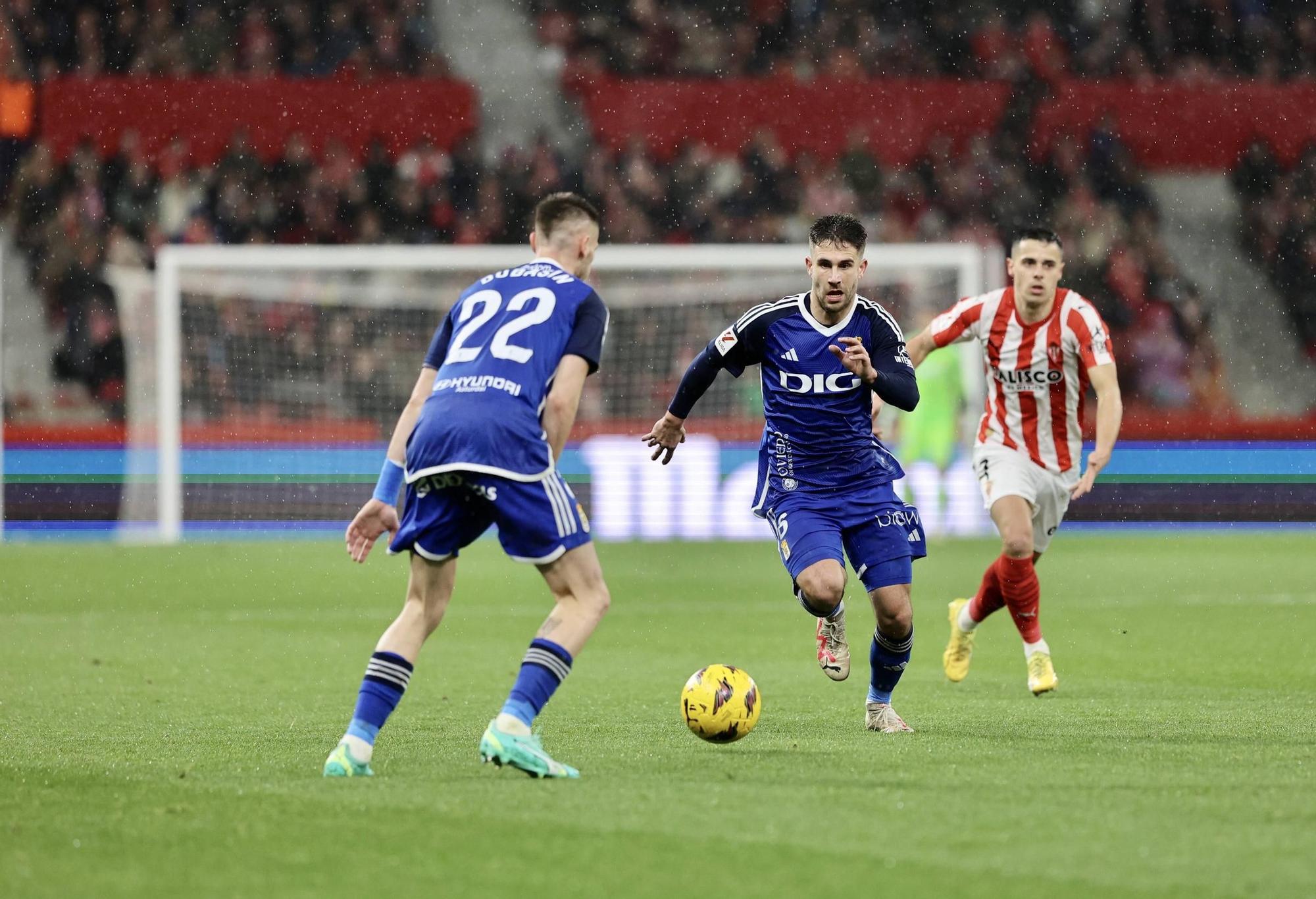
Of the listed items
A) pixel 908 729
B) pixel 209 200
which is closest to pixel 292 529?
pixel 209 200

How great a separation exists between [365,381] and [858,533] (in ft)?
46.9

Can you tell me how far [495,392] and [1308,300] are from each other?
21960 millimetres

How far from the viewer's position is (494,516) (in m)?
5.70

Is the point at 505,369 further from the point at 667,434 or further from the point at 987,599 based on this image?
the point at 987,599

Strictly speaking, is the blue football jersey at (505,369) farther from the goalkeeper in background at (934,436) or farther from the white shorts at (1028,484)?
the goalkeeper in background at (934,436)

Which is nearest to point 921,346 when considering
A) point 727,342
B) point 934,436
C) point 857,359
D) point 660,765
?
point 727,342

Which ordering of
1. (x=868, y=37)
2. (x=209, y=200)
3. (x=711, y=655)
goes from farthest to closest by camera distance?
(x=868, y=37) < (x=209, y=200) < (x=711, y=655)

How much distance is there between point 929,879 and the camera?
13.5 ft

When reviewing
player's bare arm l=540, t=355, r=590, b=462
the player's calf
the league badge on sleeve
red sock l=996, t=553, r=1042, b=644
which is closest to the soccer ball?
the player's calf

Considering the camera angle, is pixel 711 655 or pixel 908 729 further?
pixel 711 655

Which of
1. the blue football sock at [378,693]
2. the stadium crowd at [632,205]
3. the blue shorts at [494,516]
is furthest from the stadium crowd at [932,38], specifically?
the blue football sock at [378,693]

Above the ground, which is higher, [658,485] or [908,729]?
[658,485]

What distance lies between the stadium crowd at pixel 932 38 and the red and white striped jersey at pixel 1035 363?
680 inches

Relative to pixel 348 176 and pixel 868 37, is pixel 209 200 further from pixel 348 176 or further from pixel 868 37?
pixel 868 37
